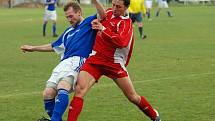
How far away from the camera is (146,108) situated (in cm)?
830

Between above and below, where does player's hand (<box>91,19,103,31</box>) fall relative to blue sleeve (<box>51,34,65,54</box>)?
above

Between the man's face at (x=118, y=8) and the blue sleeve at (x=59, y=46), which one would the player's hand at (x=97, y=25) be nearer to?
the man's face at (x=118, y=8)

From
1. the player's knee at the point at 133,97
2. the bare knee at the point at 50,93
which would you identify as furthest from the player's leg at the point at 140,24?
the bare knee at the point at 50,93

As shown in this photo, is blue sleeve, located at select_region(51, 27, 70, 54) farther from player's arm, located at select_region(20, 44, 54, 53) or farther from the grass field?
the grass field

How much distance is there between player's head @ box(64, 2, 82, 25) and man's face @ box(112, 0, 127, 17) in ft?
1.67

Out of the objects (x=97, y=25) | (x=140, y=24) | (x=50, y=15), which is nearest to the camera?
(x=97, y=25)

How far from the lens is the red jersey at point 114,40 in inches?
298

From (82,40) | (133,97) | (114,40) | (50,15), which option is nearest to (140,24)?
(50,15)

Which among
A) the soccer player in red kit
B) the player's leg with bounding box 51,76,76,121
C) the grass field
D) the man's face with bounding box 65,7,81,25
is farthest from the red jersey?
the grass field

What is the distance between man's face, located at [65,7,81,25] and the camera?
7.92m

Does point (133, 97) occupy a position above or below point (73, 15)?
below

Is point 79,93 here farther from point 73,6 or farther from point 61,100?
point 73,6

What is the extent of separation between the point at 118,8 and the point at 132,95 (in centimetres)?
125

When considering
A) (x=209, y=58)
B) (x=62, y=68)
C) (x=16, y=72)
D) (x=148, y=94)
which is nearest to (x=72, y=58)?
(x=62, y=68)
